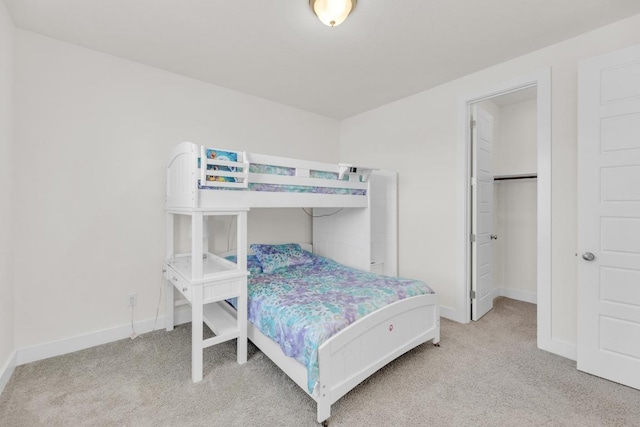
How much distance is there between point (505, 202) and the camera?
3.87 metres

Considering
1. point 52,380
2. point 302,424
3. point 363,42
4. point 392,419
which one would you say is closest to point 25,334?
point 52,380

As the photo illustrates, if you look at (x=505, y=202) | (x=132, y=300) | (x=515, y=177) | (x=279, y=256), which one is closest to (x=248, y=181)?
(x=279, y=256)

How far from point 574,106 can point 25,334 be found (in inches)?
185

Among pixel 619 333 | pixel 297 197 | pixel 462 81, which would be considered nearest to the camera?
→ pixel 619 333

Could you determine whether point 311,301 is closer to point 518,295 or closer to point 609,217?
point 609,217

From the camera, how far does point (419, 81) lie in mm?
3016

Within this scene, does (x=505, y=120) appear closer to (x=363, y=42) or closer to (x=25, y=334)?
(x=363, y=42)

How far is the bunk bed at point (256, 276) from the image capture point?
172cm

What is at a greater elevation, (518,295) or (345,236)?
(345,236)

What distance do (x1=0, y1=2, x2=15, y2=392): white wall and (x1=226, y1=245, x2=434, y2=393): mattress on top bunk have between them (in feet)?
5.07

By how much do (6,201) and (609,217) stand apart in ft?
14.0

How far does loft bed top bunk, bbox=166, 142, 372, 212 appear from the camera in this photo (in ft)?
6.66

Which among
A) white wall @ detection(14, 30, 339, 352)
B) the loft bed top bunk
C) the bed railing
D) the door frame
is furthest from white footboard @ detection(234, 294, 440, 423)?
white wall @ detection(14, 30, 339, 352)

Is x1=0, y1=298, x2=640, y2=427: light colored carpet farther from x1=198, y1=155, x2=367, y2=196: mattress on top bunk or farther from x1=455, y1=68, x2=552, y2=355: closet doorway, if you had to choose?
x1=198, y1=155, x2=367, y2=196: mattress on top bunk
